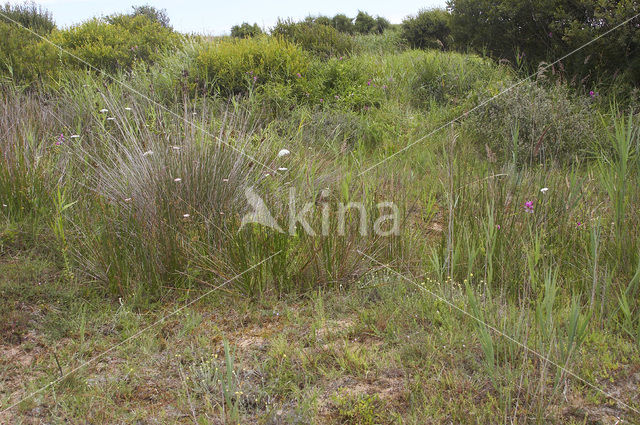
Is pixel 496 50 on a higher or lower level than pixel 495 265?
higher

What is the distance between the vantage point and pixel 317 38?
35.1 feet

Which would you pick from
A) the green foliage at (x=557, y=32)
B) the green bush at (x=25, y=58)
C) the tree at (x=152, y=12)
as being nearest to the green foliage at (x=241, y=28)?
the tree at (x=152, y=12)

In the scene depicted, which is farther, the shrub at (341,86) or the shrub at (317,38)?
the shrub at (317,38)

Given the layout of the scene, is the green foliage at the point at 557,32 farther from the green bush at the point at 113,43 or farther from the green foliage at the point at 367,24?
the green foliage at the point at 367,24

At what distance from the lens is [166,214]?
349 centimetres

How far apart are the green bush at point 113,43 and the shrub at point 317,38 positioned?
2287 mm

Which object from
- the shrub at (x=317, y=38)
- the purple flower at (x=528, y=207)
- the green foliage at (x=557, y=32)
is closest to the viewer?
the purple flower at (x=528, y=207)

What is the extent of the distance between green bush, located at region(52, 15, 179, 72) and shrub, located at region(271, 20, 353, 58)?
2287 mm

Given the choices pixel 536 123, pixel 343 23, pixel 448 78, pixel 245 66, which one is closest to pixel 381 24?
pixel 343 23

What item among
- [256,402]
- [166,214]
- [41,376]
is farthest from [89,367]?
[166,214]

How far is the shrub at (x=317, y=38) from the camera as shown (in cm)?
1041

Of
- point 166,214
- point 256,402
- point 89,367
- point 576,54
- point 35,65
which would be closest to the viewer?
point 256,402

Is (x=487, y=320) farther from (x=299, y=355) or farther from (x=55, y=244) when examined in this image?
(x=55, y=244)

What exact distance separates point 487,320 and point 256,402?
1087 millimetres
